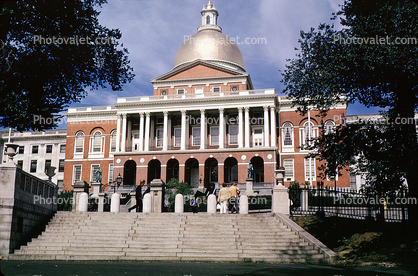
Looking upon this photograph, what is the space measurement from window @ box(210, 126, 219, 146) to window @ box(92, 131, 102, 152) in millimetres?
17315

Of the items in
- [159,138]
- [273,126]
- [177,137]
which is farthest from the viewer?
[159,138]

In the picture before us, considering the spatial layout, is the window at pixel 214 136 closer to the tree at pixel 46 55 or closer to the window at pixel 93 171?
the window at pixel 93 171

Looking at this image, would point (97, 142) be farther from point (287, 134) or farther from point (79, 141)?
point (287, 134)

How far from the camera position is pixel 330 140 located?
735 inches

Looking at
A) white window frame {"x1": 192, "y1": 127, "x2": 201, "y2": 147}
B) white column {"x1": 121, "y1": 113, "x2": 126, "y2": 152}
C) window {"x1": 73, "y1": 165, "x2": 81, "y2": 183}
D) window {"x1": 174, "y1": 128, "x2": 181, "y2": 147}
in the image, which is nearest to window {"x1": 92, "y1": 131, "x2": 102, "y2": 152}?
window {"x1": 73, "y1": 165, "x2": 81, "y2": 183}

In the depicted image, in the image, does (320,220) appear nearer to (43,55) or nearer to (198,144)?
(43,55)

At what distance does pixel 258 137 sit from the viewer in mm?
55250

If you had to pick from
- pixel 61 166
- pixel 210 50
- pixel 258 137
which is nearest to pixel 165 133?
pixel 258 137

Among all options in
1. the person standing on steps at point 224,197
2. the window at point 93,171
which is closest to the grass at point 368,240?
the person standing on steps at point 224,197

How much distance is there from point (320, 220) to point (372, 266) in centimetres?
653

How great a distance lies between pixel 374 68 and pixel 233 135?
39.9 meters

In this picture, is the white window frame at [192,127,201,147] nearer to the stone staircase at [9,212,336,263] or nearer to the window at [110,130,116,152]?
the window at [110,130,116,152]

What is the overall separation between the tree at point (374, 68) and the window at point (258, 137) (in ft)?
116

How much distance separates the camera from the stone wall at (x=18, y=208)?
15234 mm
